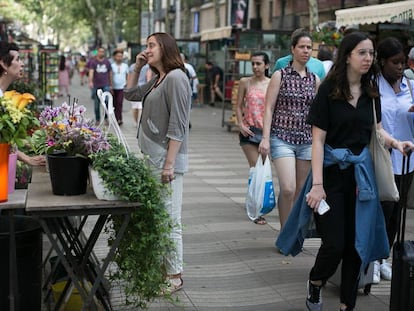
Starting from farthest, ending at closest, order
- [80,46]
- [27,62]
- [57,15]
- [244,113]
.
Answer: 1. [80,46]
2. [57,15]
3. [27,62]
4. [244,113]

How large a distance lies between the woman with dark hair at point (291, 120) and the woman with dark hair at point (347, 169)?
59.9 inches

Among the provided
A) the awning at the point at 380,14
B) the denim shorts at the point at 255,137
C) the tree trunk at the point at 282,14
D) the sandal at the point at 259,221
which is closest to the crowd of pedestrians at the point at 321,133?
the sandal at the point at 259,221

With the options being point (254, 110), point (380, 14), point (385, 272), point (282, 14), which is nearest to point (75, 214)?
point (385, 272)

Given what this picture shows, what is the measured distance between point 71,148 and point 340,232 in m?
1.72

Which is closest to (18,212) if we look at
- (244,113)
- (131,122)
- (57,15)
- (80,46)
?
(244,113)

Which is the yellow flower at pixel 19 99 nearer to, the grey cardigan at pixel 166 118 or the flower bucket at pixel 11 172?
the flower bucket at pixel 11 172

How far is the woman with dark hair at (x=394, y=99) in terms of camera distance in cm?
539

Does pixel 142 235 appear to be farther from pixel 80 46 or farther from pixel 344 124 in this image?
pixel 80 46

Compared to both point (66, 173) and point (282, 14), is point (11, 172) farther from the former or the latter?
point (282, 14)

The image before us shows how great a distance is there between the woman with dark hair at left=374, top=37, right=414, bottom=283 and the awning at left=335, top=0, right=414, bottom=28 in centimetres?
622

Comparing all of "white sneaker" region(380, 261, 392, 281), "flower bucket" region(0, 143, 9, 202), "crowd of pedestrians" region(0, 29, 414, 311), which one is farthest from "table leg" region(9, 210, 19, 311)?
"white sneaker" region(380, 261, 392, 281)

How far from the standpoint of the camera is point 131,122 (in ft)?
64.4

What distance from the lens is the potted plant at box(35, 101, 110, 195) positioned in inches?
168

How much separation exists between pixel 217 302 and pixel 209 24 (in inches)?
1539
